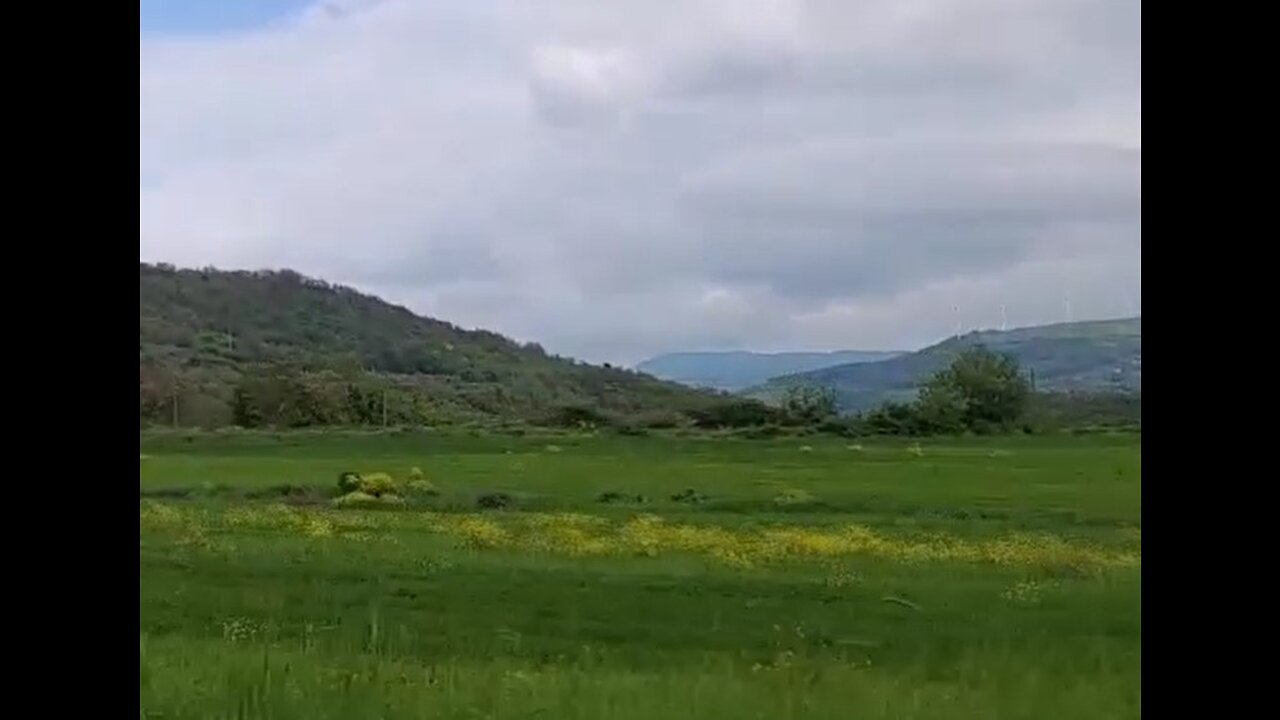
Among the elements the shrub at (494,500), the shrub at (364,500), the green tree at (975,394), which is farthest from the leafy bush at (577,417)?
the green tree at (975,394)

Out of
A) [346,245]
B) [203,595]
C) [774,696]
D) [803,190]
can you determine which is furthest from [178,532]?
[803,190]

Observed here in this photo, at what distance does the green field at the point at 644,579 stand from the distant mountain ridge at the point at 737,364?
78 mm

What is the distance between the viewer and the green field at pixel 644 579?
4.16 ft

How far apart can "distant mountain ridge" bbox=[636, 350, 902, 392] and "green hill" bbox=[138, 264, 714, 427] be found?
2 cm

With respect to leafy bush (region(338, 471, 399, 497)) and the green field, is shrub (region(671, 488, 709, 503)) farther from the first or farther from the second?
leafy bush (region(338, 471, 399, 497))

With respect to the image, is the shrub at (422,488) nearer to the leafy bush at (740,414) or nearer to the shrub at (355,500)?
the shrub at (355,500)

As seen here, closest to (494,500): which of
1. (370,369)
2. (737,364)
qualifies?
(370,369)

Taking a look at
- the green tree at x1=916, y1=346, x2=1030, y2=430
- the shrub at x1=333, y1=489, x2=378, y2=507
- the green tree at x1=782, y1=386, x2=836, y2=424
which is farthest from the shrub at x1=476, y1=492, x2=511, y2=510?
the green tree at x1=916, y1=346, x2=1030, y2=430

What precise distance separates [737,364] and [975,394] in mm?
271

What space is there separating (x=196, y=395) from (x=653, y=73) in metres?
0.61

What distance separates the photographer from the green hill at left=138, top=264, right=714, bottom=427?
57.0 inches

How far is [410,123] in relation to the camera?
58.8 inches
